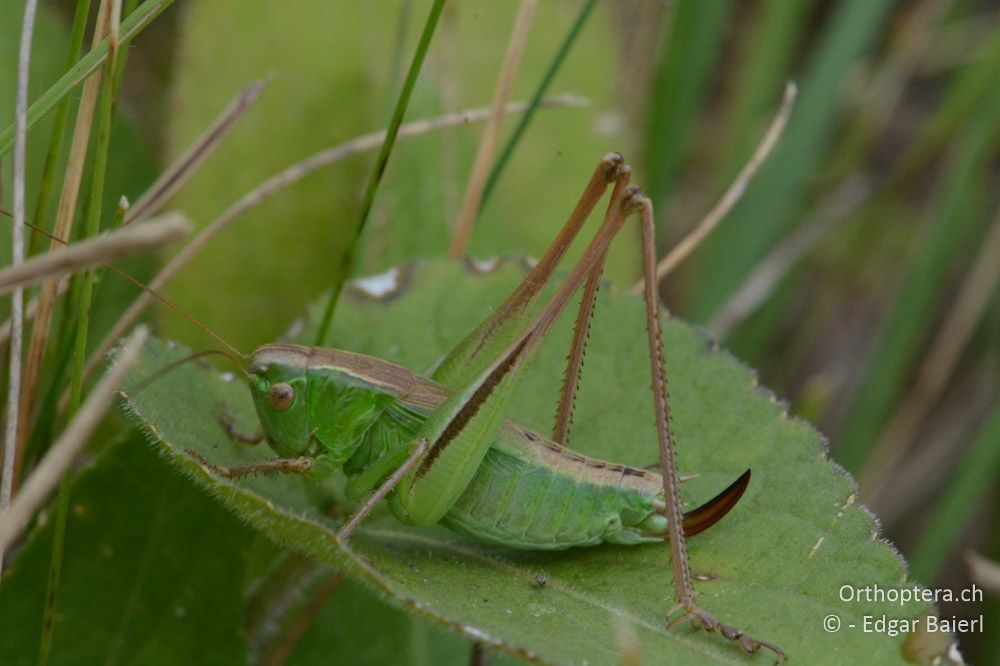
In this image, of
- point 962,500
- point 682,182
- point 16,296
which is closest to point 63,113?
point 16,296

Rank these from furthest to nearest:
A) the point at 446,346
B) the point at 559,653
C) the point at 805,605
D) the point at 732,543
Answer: the point at 446,346, the point at 732,543, the point at 805,605, the point at 559,653

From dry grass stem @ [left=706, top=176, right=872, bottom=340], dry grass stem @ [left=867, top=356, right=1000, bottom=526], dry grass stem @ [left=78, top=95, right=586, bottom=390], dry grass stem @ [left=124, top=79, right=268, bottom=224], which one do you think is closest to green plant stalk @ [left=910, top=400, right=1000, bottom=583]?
dry grass stem @ [left=867, top=356, right=1000, bottom=526]

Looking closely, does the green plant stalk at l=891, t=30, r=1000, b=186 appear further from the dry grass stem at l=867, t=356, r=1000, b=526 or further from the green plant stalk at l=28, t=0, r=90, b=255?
the green plant stalk at l=28, t=0, r=90, b=255

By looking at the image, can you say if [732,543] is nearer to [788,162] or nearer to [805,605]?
[805,605]

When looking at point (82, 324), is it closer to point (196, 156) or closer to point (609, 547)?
point (196, 156)

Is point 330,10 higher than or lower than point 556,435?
higher

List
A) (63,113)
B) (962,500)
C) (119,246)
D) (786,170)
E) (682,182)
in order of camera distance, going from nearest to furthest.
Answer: (119,246)
(63,113)
(962,500)
(786,170)
(682,182)

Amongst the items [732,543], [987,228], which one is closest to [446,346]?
[732,543]
